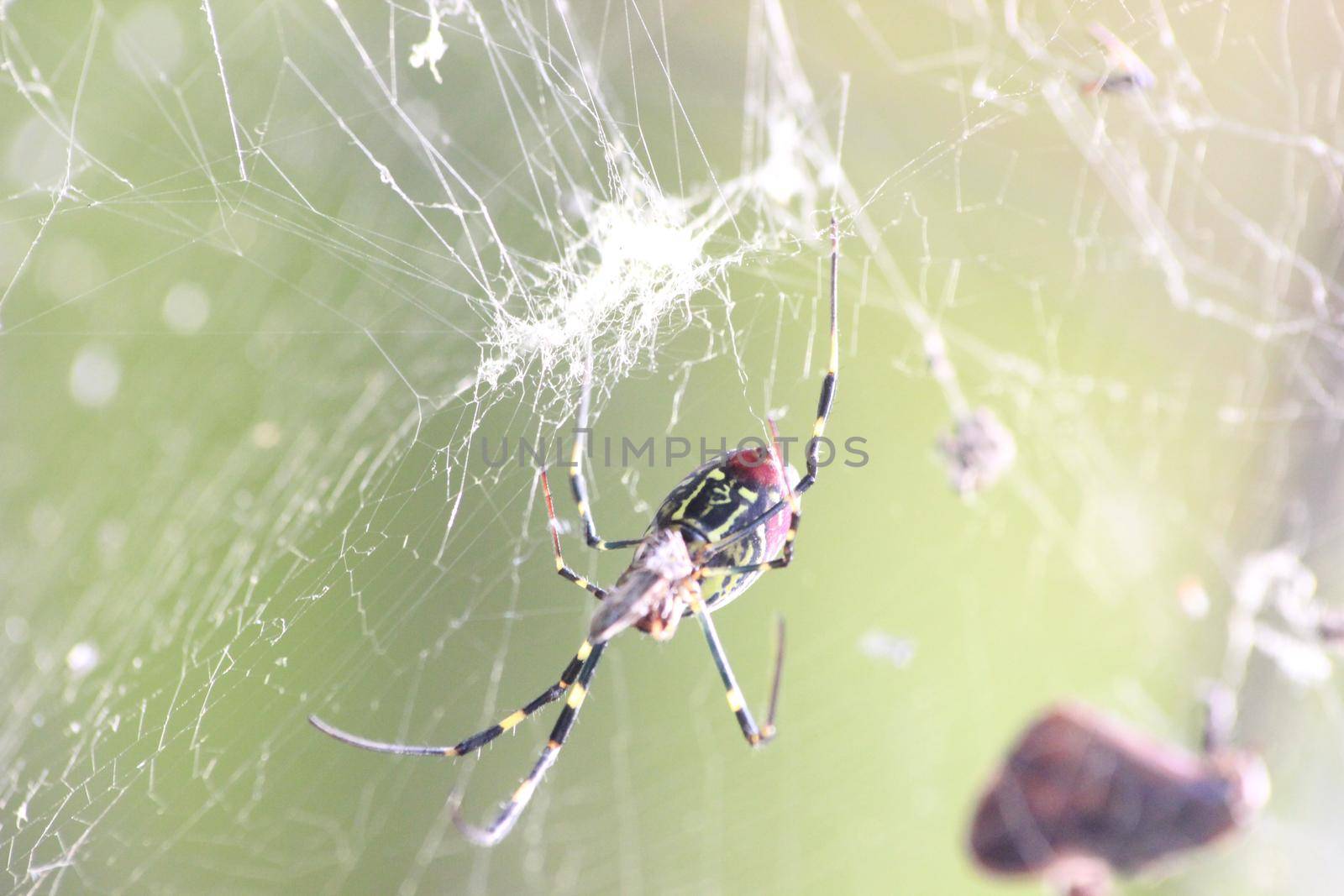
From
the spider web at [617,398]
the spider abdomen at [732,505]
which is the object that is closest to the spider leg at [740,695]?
the spider abdomen at [732,505]

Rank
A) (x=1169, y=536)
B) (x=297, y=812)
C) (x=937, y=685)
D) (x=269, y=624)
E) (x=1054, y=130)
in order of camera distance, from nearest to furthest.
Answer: (x=269, y=624) < (x=297, y=812) < (x=1054, y=130) < (x=937, y=685) < (x=1169, y=536)

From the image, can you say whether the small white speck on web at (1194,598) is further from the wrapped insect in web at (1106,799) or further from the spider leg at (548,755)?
the spider leg at (548,755)

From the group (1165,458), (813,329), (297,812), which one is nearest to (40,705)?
(297,812)

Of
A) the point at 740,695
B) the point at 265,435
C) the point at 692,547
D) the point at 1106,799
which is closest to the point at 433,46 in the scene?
the point at 265,435

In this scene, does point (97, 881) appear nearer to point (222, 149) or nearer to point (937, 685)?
point (222, 149)

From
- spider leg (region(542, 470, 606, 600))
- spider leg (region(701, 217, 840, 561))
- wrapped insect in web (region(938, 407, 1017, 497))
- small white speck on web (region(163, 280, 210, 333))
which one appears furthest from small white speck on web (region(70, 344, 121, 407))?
wrapped insect in web (region(938, 407, 1017, 497))
